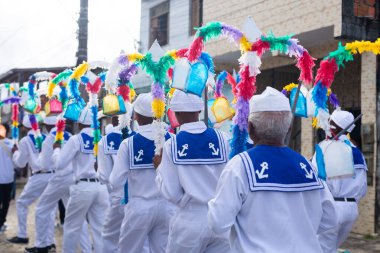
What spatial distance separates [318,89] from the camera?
5027 mm

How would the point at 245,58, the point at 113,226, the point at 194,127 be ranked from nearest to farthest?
the point at 245,58
the point at 194,127
the point at 113,226

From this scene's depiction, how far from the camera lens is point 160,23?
17594 millimetres

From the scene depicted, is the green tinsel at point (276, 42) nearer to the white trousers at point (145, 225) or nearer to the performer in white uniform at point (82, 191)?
the white trousers at point (145, 225)

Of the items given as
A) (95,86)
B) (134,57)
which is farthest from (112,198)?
(95,86)

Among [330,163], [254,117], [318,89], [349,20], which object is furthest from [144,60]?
[349,20]

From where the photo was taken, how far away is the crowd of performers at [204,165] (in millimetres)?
2852

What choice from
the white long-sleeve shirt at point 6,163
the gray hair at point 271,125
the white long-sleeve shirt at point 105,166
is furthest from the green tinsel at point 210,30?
the white long-sleeve shirt at point 6,163

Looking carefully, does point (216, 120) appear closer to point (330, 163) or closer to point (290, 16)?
point (330, 163)

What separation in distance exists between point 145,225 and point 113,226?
1.04 metres

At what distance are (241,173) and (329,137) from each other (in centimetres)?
278

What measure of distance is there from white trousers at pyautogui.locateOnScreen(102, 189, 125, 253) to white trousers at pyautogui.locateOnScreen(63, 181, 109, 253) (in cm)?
91

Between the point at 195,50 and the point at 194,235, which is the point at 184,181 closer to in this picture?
the point at 194,235

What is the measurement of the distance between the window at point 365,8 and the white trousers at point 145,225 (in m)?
6.81

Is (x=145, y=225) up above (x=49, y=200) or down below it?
above
